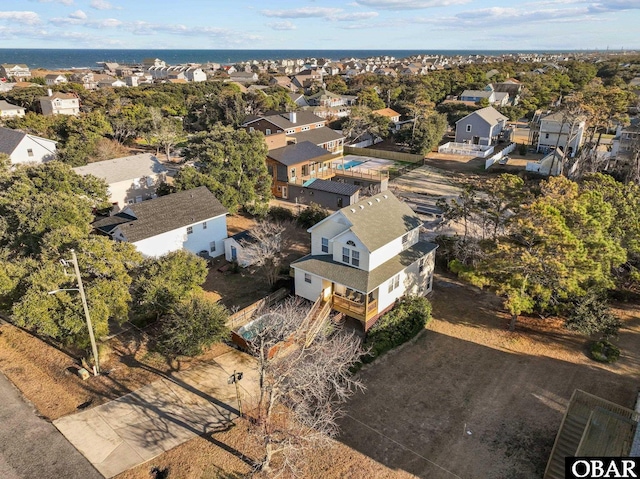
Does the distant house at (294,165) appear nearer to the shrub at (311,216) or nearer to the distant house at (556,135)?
the shrub at (311,216)

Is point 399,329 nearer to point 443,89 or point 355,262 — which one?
point 355,262

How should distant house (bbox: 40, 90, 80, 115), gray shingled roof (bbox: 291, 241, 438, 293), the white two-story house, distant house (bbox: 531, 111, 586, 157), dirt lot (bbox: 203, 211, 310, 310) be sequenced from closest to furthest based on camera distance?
gray shingled roof (bbox: 291, 241, 438, 293) < the white two-story house < dirt lot (bbox: 203, 211, 310, 310) < distant house (bbox: 531, 111, 586, 157) < distant house (bbox: 40, 90, 80, 115)

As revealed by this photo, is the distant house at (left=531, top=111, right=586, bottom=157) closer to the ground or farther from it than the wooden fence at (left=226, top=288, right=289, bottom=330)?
farther from it

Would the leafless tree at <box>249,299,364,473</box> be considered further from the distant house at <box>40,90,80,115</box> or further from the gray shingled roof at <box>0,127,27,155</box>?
the distant house at <box>40,90,80,115</box>

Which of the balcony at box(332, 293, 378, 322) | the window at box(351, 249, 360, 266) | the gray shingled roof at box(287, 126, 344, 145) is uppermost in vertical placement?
the gray shingled roof at box(287, 126, 344, 145)

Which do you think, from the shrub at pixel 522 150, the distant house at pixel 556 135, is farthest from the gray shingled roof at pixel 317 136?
the distant house at pixel 556 135

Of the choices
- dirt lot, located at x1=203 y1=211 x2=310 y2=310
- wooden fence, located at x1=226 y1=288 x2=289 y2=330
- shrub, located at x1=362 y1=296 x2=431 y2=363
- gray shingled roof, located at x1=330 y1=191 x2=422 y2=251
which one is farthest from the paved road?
gray shingled roof, located at x1=330 y1=191 x2=422 y2=251

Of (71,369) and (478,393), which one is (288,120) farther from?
(478,393)
